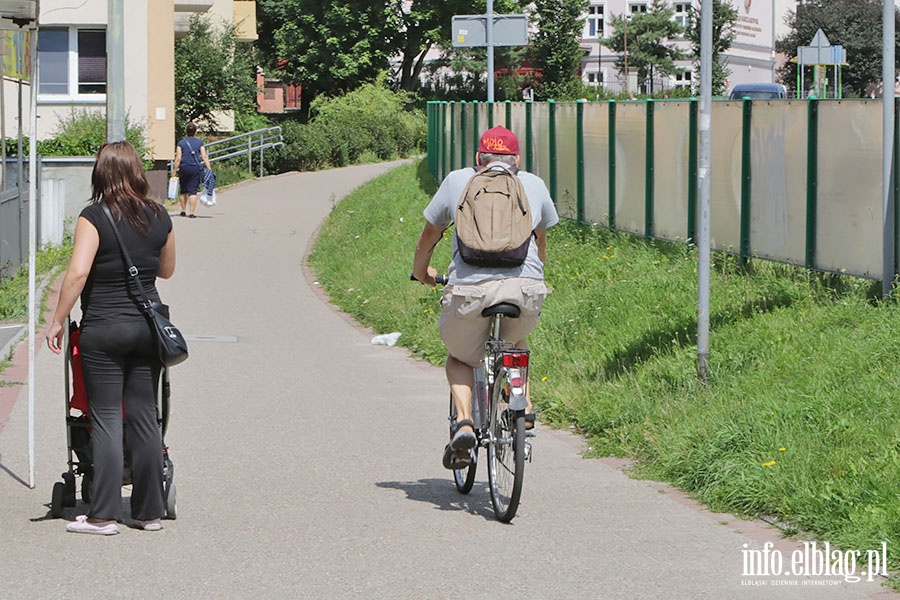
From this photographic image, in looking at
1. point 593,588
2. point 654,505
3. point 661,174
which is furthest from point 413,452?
point 661,174

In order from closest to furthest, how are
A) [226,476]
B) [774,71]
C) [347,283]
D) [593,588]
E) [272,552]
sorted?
[593,588]
[272,552]
[226,476]
[347,283]
[774,71]

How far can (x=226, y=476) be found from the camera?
7.77m

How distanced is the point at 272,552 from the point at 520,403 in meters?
1.26

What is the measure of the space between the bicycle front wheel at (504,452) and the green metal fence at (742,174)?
4637 millimetres

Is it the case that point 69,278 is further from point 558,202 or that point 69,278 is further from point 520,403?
point 558,202

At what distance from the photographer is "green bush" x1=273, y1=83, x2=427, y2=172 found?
126 feet

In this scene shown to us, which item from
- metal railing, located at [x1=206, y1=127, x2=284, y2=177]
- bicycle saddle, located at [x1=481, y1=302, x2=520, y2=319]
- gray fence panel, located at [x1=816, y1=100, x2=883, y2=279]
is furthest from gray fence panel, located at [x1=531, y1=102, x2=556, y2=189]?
metal railing, located at [x1=206, y1=127, x2=284, y2=177]

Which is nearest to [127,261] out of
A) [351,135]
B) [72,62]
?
[72,62]

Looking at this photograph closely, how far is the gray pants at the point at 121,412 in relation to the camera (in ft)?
20.7

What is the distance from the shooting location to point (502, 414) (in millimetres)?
6781

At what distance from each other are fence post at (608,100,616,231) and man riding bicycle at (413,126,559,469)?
367 inches

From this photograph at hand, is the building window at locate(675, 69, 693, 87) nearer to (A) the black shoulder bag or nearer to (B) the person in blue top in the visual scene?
(B) the person in blue top

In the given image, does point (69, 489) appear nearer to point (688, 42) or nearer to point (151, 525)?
point (151, 525)

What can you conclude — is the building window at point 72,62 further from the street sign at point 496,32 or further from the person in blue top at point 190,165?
the street sign at point 496,32
